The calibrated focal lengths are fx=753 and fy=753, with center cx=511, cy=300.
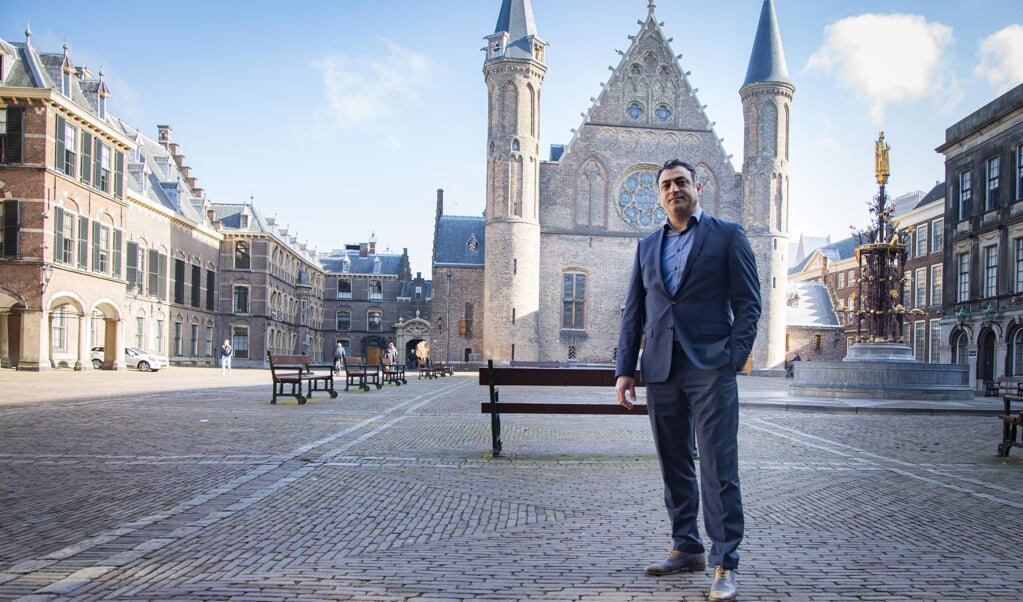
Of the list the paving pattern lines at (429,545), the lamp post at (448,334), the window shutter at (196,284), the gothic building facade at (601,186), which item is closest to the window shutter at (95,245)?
the window shutter at (196,284)

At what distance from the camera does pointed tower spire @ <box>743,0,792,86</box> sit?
42.8m

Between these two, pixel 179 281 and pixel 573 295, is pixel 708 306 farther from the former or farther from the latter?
pixel 179 281

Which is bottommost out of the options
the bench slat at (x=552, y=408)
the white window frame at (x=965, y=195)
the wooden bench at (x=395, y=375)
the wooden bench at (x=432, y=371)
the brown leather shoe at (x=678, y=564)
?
the wooden bench at (x=432, y=371)

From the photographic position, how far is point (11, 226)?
2788 centimetres

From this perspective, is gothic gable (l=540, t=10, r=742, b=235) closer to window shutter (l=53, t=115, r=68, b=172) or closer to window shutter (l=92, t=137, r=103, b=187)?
window shutter (l=92, t=137, r=103, b=187)

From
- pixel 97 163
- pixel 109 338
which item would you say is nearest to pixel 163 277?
pixel 109 338

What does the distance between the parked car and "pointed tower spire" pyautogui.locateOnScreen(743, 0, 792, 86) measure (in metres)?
34.7

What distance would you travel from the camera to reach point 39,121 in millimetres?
27984

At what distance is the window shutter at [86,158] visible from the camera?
30.8 metres

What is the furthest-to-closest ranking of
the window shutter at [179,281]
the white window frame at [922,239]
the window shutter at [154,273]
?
the white window frame at [922,239] < the window shutter at [179,281] < the window shutter at [154,273]

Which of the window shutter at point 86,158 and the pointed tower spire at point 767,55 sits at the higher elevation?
the pointed tower spire at point 767,55

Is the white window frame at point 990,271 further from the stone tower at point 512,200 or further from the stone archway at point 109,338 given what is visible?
the stone archway at point 109,338

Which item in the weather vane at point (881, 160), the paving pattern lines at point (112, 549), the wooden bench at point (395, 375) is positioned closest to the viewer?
the paving pattern lines at point (112, 549)

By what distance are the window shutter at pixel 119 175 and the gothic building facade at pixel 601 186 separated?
18.3 meters
